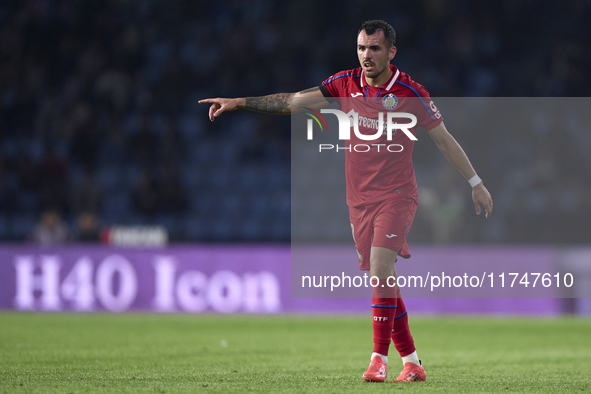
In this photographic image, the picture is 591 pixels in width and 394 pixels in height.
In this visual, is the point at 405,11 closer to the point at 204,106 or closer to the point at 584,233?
the point at 204,106

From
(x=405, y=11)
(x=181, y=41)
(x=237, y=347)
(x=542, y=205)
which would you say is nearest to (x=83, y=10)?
(x=181, y=41)

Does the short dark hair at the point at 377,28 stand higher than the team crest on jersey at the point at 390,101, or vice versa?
the short dark hair at the point at 377,28

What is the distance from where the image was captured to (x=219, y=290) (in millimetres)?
12320

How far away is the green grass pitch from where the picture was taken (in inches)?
194

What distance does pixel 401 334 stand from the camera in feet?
17.3

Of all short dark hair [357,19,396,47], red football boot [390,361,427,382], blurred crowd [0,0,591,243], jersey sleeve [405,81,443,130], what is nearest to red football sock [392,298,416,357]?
red football boot [390,361,427,382]

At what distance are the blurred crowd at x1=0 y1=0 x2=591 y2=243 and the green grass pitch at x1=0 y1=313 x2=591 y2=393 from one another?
2395 millimetres

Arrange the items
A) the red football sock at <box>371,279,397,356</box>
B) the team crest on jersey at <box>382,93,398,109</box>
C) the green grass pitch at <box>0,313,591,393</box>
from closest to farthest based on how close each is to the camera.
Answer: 1. the green grass pitch at <box>0,313,591,393</box>
2. the red football sock at <box>371,279,397,356</box>
3. the team crest on jersey at <box>382,93,398,109</box>

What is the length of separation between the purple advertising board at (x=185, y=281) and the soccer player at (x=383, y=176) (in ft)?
22.4

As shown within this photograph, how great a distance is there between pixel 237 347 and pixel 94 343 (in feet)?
4.65

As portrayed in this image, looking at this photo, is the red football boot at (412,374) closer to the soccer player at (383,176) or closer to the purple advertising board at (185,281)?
the soccer player at (383,176)

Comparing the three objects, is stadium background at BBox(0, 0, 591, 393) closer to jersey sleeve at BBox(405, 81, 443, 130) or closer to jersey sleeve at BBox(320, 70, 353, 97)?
jersey sleeve at BBox(405, 81, 443, 130)

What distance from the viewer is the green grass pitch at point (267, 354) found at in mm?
4938

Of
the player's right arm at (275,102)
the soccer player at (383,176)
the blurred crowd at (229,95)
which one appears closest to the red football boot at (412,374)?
the soccer player at (383,176)
